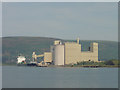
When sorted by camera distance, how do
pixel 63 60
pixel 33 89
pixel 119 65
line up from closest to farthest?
1. pixel 33 89
2. pixel 119 65
3. pixel 63 60

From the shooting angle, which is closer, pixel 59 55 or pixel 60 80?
pixel 60 80

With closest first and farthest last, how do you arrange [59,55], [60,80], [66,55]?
[60,80], [59,55], [66,55]

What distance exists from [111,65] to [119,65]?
213 inches

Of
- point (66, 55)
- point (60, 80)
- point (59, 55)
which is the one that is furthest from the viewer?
point (66, 55)

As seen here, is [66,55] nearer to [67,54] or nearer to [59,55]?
[67,54]

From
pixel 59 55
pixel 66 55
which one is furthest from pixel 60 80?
pixel 66 55

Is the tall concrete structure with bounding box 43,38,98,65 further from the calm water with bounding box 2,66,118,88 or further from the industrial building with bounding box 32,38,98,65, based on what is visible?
the calm water with bounding box 2,66,118,88

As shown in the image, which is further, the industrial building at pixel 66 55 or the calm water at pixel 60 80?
the industrial building at pixel 66 55

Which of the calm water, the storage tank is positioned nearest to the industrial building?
the storage tank

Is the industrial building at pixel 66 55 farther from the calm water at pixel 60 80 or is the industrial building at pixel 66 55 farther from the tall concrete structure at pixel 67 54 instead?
the calm water at pixel 60 80

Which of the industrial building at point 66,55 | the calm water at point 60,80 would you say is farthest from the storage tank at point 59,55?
the calm water at point 60,80

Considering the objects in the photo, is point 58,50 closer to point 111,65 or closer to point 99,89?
point 111,65

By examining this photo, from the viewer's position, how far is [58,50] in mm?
189000

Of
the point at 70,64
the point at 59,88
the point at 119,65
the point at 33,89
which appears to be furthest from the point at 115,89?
the point at 70,64
